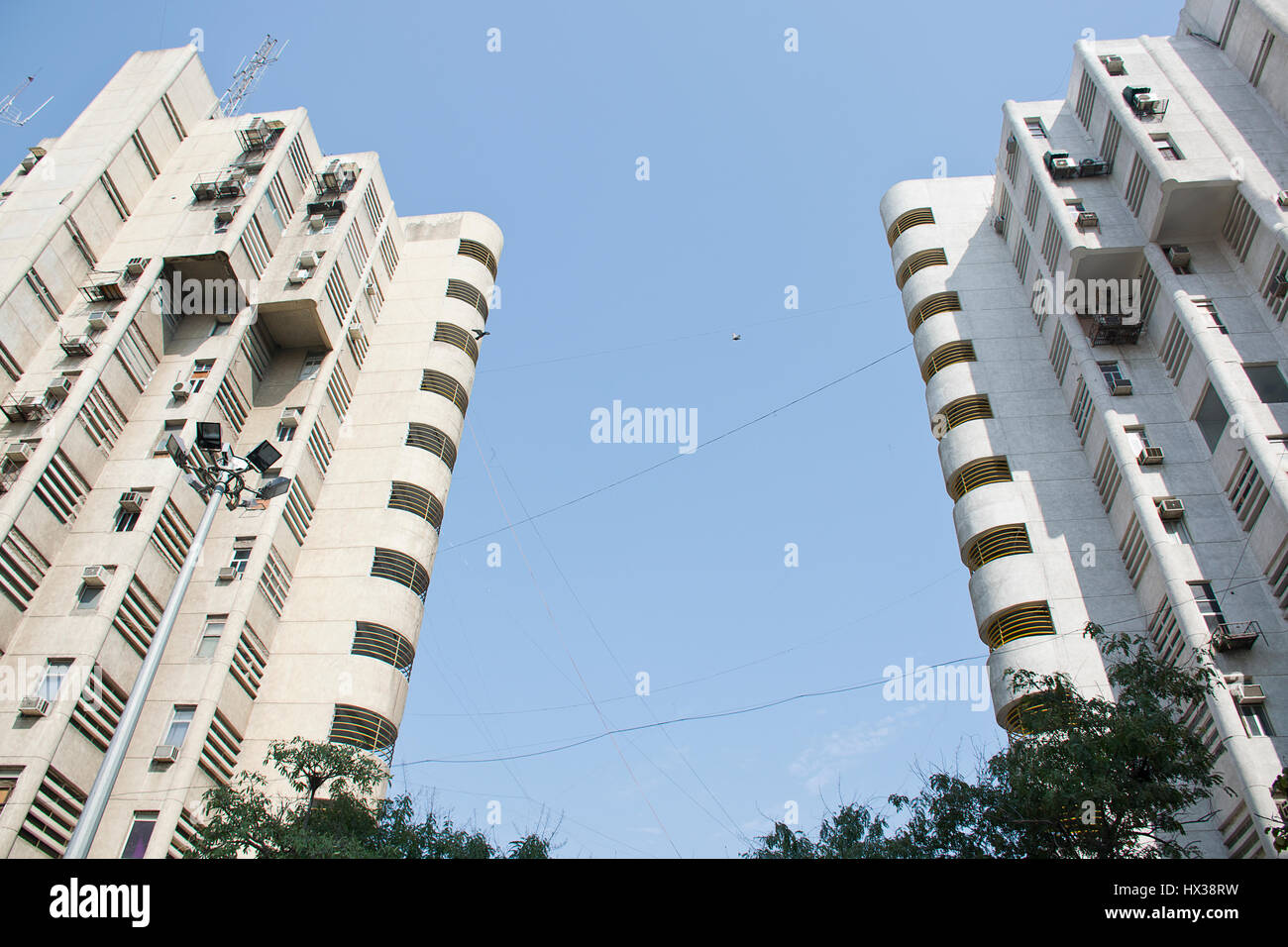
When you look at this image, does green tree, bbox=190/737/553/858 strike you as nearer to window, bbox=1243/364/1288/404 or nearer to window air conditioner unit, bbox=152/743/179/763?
window air conditioner unit, bbox=152/743/179/763

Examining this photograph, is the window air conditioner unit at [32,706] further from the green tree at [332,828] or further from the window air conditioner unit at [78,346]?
the window air conditioner unit at [78,346]

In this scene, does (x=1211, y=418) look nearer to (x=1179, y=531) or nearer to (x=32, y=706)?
(x=1179, y=531)

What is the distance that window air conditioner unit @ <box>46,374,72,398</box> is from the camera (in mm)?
27353

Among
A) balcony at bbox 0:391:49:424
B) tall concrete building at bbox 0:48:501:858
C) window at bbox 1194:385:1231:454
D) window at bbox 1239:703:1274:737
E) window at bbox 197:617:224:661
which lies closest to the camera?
window at bbox 1239:703:1274:737

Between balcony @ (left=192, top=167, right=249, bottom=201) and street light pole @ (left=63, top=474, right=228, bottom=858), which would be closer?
street light pole @ (left=63, top=474, right=228, bottom=858)

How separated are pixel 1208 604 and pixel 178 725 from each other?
89.6ft

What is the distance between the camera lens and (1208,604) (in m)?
25.2

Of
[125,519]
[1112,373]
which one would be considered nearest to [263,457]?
[125,519]

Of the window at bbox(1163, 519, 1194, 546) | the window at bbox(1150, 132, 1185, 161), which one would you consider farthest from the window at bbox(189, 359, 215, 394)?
the window at bbox(1150, 132, 1185, 161)

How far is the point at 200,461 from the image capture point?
29531 mm

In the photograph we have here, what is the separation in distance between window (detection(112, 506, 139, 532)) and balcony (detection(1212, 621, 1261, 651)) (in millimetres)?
28773

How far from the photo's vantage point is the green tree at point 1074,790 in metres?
16.7
